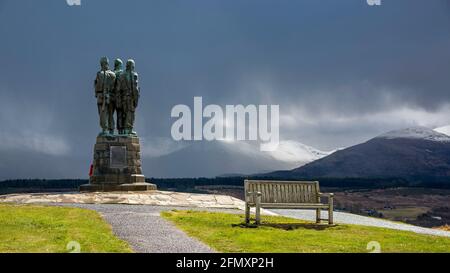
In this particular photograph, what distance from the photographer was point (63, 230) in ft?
47.9

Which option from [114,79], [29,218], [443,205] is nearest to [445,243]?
[29,218]

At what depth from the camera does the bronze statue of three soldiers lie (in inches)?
1214

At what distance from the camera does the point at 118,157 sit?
30109 mm

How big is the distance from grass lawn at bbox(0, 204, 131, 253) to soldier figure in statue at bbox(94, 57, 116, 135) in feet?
36.1

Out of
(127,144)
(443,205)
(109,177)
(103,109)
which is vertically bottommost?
(443,205)

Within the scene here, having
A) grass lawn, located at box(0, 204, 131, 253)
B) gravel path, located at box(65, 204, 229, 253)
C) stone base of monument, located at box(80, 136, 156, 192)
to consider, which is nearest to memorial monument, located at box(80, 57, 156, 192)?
stone base of monument, located at box(80, 136, 156, 192)

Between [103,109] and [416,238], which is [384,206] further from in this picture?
[416,238]

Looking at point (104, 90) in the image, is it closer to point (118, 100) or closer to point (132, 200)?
point (118, 100)

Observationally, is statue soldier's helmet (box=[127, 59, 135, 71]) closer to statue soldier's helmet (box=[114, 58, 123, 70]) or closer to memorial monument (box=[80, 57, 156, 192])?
memorial monument (box=[80, 57, 156, 192])

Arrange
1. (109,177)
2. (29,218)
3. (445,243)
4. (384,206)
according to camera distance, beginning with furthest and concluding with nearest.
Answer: (384,206) < (109,177) < (29,218) < (445,243)

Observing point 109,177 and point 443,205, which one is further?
point 443,205
